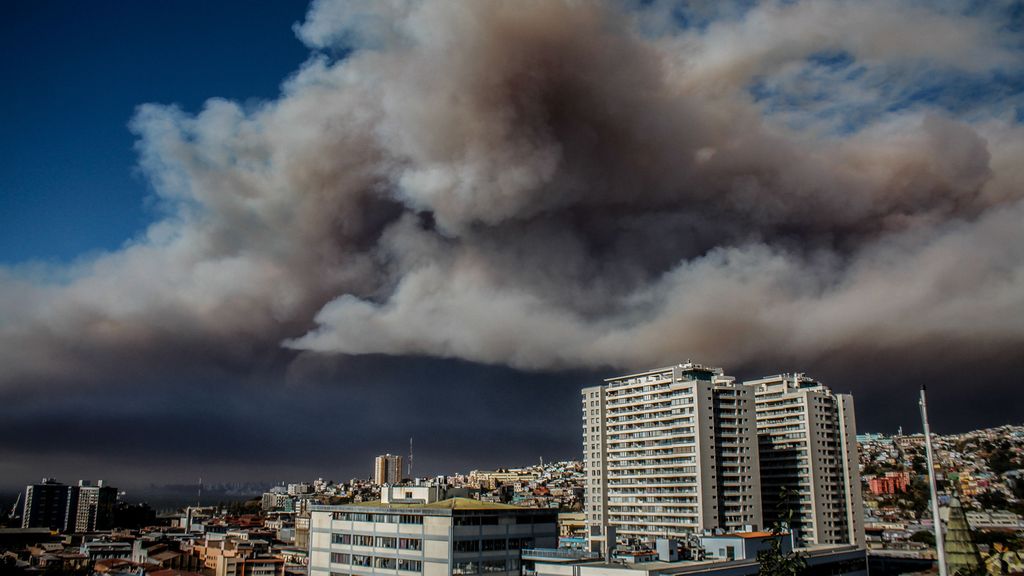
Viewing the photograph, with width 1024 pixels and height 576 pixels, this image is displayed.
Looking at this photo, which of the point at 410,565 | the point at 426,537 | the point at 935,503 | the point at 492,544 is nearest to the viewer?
the point at 935,503

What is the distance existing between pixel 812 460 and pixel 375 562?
53833mm

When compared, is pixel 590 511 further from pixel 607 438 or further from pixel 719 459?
pixel 719 459

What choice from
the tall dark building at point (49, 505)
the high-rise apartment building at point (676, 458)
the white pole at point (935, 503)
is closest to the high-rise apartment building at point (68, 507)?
the tall dark building at point (49, 505)

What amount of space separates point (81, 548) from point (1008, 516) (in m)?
144

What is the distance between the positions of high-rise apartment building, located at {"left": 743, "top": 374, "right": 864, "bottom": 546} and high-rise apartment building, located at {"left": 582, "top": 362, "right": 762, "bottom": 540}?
851 cm

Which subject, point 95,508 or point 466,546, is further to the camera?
point 95,508

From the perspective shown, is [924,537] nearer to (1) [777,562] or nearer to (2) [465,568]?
(1) [777,562]

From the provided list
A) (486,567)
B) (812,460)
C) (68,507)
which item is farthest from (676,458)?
(68,507)

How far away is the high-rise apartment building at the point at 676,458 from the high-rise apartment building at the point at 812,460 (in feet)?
27.9

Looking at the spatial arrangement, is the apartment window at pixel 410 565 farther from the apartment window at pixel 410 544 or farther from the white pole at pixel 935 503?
the white pole at pixel 935 503

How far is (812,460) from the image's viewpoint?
267 feet

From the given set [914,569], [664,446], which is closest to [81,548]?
[664,446]

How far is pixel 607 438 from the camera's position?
274 ft

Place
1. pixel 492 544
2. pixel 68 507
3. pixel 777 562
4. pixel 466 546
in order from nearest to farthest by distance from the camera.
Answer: pixel 777 562, pixel 466 546, pixel 492 544, pixel 68 507
